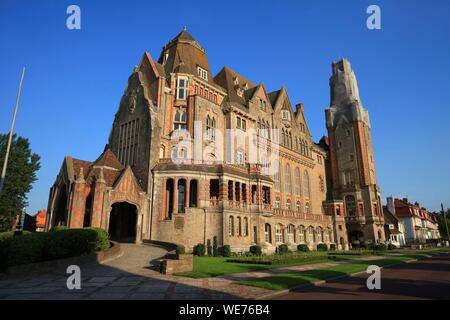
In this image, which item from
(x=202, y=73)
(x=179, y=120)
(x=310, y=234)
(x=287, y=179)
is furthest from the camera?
(x=287, y=179)

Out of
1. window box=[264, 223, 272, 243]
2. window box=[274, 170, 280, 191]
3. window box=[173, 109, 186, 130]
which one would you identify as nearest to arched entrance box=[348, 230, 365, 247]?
window box=[274, 170, 280, 191]

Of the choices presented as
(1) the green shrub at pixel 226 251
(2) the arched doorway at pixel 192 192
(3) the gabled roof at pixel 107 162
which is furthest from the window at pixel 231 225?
(3) the gabled roof at pixel 107 162

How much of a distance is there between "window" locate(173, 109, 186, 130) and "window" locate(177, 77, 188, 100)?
200 centimetres

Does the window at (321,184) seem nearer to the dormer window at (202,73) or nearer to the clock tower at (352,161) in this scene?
the clock tower at (352,161)

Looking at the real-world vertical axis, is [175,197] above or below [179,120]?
below

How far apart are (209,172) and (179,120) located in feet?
30.5

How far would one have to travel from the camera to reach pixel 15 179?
36.6m

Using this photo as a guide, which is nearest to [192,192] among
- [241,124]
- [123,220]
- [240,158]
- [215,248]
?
[215,248]

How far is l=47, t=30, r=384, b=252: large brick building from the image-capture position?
31.3 m

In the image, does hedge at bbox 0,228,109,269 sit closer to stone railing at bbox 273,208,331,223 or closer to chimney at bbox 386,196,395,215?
stone railing at bbox 273,208,331,223

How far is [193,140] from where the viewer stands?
37781mm

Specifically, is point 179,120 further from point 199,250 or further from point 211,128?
point 199,250

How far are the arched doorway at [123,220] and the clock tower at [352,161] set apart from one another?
3967 cm
